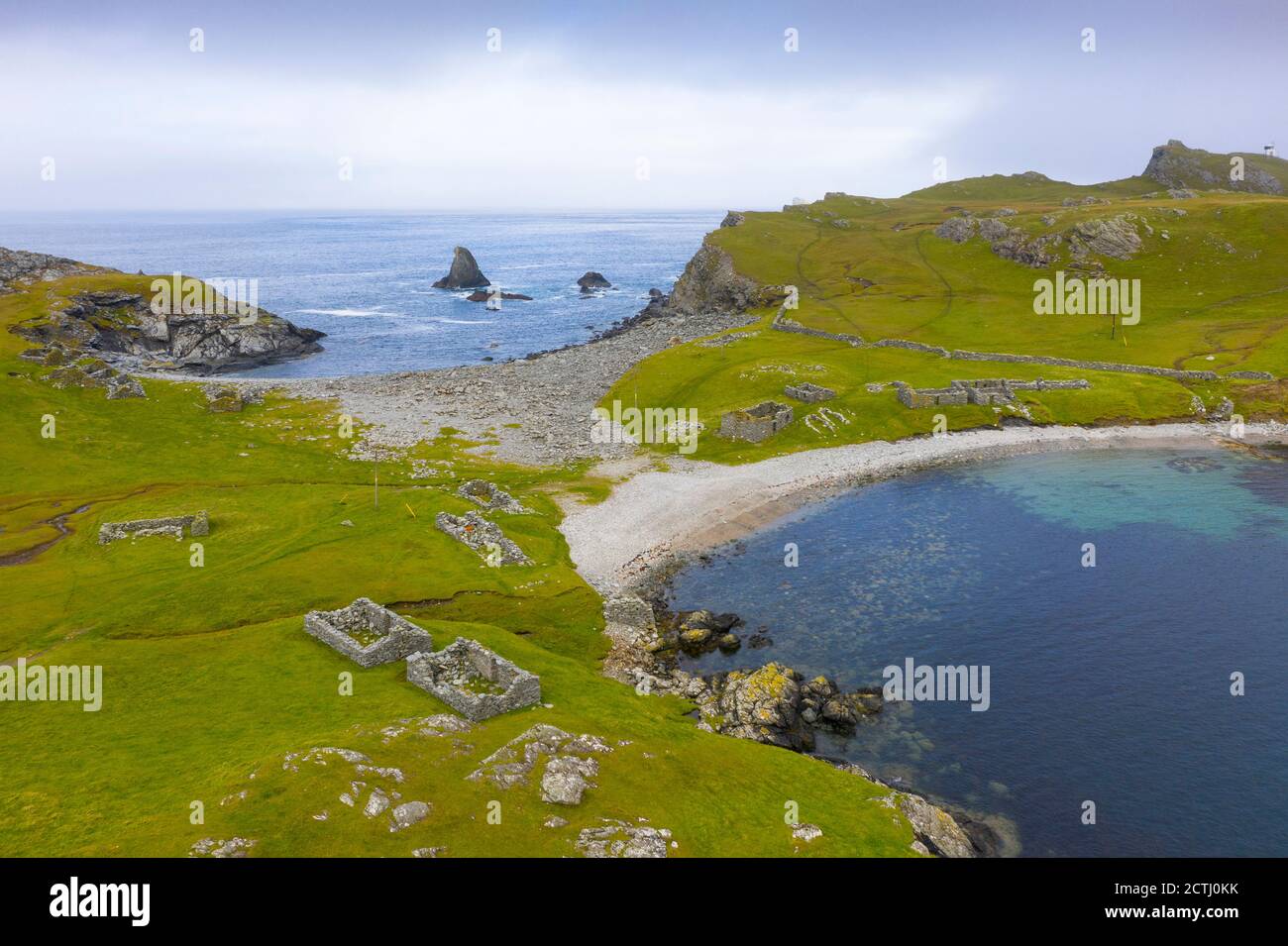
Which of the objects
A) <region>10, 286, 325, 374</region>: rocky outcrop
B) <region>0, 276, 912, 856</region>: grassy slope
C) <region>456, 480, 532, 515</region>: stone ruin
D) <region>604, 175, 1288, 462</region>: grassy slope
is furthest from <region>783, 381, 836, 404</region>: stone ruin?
<region>10, 286, 325, 374</region>: rocky outcrop

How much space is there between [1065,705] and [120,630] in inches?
2244

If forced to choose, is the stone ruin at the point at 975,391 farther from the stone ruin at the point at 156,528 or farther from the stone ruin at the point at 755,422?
the stone ruin at the point at 156,528

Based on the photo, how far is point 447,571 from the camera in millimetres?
58625

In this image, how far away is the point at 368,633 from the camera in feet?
153

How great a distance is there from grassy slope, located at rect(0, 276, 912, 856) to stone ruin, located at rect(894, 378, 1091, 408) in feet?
152

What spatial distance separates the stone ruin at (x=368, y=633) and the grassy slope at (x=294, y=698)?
→ 828 millimetres

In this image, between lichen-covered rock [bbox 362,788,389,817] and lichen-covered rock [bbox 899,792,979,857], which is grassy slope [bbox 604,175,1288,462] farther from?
lichen-covered rock [bbox 362,788,389,817]

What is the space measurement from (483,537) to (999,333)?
107626 millimetres

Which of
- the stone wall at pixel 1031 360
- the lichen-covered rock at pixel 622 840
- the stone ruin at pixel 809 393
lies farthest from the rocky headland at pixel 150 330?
the lichen-covered rock at pixel 622 840

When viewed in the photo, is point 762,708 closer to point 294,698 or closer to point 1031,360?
point 294,698

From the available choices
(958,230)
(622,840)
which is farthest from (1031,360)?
(622,840)

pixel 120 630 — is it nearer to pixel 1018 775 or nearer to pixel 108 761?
pixel 108 761
